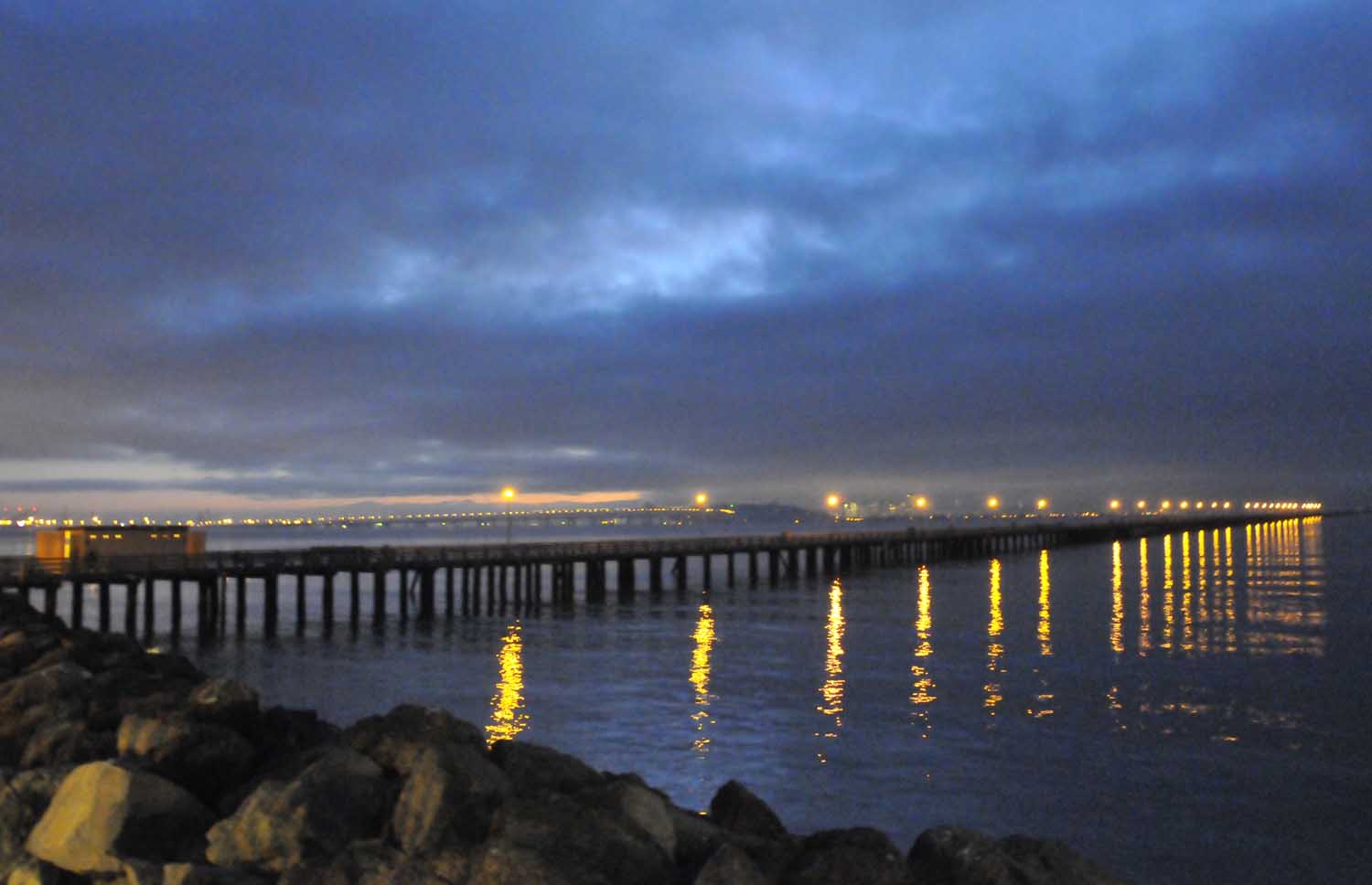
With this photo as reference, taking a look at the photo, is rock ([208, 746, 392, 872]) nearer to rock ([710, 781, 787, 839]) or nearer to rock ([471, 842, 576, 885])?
rock ([471, 842, 576, 885])

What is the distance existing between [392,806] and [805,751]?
50.1 feet

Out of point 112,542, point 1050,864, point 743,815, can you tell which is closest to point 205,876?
point 743,815

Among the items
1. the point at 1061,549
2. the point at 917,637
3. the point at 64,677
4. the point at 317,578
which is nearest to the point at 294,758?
the point at 64,677

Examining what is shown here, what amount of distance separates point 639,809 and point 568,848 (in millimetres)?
916

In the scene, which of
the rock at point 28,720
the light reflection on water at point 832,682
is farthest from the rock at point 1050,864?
the light reflection on water at point 832,682

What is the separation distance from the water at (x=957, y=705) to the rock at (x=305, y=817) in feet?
34.9

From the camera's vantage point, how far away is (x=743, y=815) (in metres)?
10.4

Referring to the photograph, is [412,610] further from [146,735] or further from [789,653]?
[146,735]

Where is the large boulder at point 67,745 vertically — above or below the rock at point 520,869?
below

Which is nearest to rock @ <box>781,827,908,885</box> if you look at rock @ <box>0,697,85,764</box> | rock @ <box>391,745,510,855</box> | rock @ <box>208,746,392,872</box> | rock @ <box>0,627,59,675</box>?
rock @ <box>391,745,510,855</box>

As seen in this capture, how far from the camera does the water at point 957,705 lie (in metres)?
19.2

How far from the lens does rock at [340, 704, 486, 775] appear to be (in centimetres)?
1026

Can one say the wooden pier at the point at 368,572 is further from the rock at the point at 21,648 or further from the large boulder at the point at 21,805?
the large boulder at the point at 21,805

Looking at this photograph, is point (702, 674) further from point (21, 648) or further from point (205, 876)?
point (205, 876)
